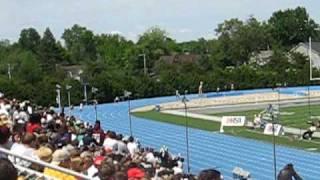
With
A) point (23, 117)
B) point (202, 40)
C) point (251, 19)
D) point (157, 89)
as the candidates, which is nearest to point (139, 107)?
point (157, 89)

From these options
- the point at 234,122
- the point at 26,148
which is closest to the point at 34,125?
the point at 26,148

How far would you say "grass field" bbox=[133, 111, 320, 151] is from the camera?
29214mm

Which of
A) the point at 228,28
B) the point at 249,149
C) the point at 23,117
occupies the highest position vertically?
the point at 228,28

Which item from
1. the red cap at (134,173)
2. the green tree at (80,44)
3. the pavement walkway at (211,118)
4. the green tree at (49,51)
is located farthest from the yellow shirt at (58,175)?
the green tree at (80,44)

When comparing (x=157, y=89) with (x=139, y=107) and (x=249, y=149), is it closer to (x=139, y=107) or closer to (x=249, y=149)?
(x=139, y=107)

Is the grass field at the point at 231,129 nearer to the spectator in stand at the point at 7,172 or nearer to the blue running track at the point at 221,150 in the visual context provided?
the blue running track at the point at 221,150

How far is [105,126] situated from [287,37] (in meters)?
67.7

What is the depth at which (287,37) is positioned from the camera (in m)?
104

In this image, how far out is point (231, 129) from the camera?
34.8m

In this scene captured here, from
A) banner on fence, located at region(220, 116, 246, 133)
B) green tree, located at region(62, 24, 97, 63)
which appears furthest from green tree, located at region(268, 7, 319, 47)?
banner on fence, located at region(220, 116, 246, 133)

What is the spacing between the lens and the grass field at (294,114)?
37.2m

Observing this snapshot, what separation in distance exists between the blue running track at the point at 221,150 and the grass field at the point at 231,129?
761 millimetres

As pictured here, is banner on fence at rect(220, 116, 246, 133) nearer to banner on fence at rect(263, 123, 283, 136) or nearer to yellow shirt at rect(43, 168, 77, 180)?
banner on fence at rect(263, 123, 283, 136)

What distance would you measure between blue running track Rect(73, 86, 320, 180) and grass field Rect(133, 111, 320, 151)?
2.50ft
